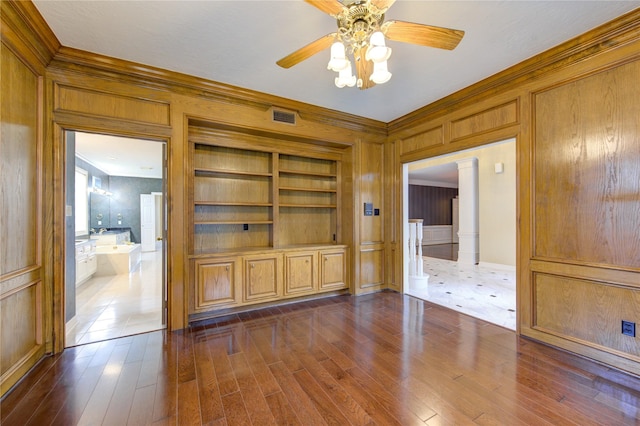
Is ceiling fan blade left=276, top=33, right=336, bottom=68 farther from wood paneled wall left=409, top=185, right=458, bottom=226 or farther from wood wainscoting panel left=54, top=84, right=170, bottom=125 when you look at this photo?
wood paneled wall left=409, top=185, right=458, bottom=226

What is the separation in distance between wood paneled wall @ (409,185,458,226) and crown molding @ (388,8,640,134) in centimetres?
727

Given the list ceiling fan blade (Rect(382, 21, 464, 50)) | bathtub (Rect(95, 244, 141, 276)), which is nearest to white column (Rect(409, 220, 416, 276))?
ceiling fan blade (Rect(382, 21, 464, 50))

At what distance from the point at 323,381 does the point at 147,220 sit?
10002 millimetres

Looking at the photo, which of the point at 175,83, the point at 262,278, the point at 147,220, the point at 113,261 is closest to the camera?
the point at 175,83

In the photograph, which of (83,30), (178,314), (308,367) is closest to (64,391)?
(178,314)

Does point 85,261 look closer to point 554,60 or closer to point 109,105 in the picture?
point 109,105

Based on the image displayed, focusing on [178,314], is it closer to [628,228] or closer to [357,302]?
[357,302]

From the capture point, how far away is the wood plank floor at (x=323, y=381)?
1.70 m

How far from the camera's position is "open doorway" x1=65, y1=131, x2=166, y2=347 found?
303 centimetres

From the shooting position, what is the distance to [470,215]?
7008mm

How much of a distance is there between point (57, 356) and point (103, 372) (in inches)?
25.5

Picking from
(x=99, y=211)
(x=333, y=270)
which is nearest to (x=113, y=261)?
(x=99, y=211)

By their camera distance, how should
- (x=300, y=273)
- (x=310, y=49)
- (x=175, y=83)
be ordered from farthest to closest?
(x=300, y=273)
(x=175, y=83)
(x=310, y=49)

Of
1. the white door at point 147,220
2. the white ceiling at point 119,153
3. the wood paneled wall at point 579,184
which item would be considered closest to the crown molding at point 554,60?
the wood paneled wall at point 579,184
